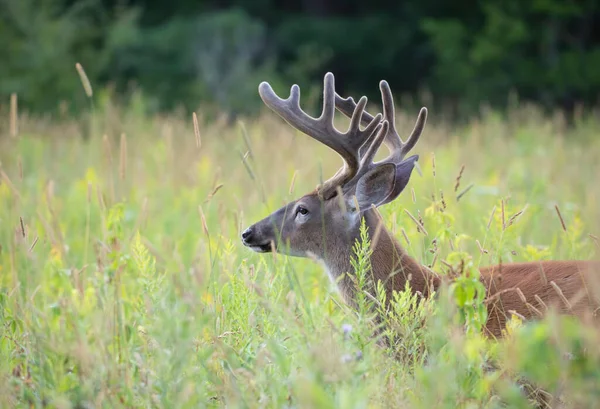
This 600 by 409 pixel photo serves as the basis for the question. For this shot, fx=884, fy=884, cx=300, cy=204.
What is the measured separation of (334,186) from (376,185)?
0.79ft

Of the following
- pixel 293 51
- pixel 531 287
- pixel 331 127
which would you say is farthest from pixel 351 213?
pixel 293 51

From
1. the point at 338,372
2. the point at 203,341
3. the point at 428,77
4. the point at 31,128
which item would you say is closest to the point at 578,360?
the point at 338,372

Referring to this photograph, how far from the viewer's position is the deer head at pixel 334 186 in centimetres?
356

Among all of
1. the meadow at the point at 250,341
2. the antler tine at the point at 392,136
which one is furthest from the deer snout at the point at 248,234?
the antler tine at the point at 392,136

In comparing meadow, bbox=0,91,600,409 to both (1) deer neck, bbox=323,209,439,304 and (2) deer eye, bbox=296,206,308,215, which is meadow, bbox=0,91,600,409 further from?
(2) deer eye, bbox=296,206,308,215

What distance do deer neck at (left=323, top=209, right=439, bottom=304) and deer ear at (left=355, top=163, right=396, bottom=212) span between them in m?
0.09

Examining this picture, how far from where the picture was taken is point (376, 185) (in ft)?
11.7

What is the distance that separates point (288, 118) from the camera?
369 cm

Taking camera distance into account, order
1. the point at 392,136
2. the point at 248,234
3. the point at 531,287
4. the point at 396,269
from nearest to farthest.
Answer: the point at 531,287 → the point at 396,269 → the point at 248,234 → the point at 392,136

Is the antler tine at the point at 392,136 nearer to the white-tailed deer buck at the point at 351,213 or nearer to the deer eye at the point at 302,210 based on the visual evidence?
the white-tailed deer buck at the point at 351,213

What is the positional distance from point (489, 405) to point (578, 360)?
1.36ft

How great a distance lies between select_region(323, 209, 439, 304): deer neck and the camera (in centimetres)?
344

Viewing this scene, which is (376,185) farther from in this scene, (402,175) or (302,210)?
(302,210)

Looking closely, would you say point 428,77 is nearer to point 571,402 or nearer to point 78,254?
point 78,254
